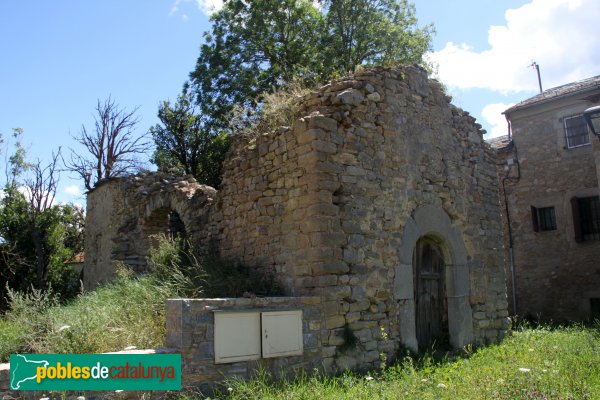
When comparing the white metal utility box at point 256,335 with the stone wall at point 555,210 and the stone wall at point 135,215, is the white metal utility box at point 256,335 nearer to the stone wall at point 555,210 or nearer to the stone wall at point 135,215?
the stone wall at point 135,215

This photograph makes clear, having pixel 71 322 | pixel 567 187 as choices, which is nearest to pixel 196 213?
pixel 71 322

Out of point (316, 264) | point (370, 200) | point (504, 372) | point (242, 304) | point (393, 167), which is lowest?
point (504, 372)

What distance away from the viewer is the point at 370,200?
22.3 ft

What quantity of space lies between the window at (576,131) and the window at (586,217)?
1450 mm

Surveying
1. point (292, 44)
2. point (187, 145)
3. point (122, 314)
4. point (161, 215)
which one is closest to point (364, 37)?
point (292, 44)

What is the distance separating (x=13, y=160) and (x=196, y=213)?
11052 millimetres

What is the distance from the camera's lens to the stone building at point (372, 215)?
627 cm

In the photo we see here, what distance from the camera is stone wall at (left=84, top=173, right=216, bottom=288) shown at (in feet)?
29.7

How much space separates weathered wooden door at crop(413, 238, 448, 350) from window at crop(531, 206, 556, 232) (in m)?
7.20

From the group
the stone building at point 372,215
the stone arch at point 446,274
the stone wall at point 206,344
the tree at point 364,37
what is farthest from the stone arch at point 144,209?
the tree at point 364,37

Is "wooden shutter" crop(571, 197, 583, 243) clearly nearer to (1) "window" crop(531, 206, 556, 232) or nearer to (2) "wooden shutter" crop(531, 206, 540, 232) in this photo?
(1) "window" crop(531, 206, 556, 232)

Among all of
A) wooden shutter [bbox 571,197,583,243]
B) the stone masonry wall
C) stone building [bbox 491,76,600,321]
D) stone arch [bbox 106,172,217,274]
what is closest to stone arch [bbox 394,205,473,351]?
the stone masonry wall

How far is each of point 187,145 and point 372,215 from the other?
1258cm

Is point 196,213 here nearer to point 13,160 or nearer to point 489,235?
point 489,235
